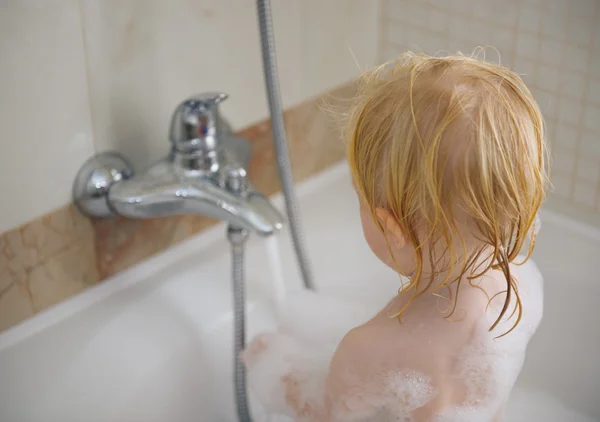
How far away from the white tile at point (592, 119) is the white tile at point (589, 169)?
5 cm

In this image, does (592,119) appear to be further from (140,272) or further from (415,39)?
(140,272)

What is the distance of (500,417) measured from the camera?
98 cm

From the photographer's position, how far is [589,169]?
126cm

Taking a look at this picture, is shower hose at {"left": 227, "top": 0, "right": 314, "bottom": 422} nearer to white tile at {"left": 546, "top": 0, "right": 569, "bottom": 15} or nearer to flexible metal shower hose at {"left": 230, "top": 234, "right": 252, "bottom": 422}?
flexible metal shower hose at {"left": 230, "top": 234, "right": 252, "bottom": 422}

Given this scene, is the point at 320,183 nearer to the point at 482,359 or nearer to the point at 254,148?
the point at 254,148

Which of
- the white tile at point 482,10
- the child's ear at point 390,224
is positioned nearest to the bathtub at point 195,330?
the white tile at point 482,10

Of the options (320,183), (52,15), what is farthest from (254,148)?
(52,15)

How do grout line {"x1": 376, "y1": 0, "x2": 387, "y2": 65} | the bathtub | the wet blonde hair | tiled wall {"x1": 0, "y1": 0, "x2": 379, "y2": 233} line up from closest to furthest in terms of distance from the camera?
1. the wet blonde hair
2. tiled wall {"x1": 0, "y1": 0, "x2": 379, "y2": 233}
3. the bathtub
4. grout line {"x1": 376, "y1": 0, "x2": 387, "y2": 65}

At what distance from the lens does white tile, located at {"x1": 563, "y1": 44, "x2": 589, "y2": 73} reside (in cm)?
121

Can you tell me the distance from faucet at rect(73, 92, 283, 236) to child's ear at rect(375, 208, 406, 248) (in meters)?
0.26

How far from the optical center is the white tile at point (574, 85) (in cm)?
122

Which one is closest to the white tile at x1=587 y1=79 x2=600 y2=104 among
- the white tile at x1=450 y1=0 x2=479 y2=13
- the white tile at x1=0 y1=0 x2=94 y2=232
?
the white tile at x1=450 y1=0 x2=479 y2=13

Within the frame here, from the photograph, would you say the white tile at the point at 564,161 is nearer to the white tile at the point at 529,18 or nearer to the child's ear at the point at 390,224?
the white tile at the point at 529,18

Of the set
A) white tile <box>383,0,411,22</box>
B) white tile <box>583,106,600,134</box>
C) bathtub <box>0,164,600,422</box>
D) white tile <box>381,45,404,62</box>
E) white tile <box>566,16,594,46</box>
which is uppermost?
white tile <box>566,16,594,46</box>
